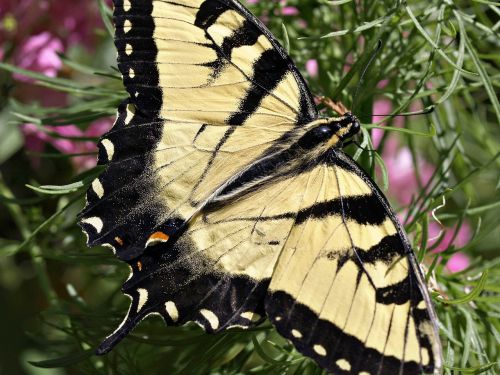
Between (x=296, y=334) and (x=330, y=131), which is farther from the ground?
(x=330, y=131)

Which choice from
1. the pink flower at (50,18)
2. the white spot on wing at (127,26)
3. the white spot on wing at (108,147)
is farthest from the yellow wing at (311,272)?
the pink flower at (50,18)

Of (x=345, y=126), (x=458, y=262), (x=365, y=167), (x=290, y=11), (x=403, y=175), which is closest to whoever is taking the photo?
(x=345, y=126)

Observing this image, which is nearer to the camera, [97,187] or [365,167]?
[97,187]

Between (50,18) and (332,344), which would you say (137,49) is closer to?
(332,344)

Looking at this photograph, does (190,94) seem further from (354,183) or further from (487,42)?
(487,42)

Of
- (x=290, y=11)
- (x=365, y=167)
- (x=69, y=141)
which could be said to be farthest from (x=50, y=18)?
(x=365, y=167)

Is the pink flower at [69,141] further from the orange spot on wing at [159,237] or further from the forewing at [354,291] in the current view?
the forewing at [354,291]

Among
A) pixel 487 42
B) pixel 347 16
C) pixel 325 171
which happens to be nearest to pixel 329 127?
pixel 325 171
